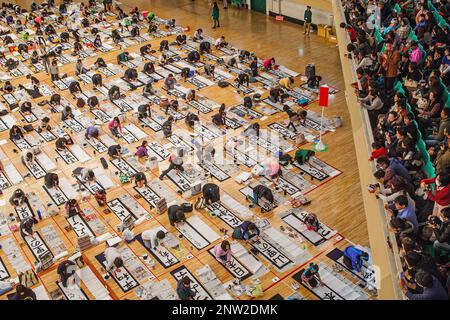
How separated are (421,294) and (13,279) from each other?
12.3 metres

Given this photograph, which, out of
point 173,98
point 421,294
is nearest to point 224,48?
point 173,98

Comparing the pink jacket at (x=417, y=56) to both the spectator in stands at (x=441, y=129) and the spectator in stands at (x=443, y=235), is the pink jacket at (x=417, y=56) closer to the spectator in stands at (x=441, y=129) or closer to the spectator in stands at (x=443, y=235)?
the spectator in stands at (x=441, y=129)

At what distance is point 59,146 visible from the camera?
21547 mm

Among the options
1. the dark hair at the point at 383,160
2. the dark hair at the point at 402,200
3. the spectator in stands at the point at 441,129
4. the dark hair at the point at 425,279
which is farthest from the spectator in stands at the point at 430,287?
the spectator in stands at the point at 441,129

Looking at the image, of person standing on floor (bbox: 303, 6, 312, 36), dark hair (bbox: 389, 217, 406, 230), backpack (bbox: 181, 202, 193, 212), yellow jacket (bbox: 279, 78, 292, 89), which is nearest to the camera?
dark hair (bbox: 389, 217, 406, 230)

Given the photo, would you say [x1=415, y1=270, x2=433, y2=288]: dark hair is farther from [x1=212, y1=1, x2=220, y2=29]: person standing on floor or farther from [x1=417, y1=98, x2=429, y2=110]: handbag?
[x1=212, y1=1, x2=220, y2=29]: person standing on floor

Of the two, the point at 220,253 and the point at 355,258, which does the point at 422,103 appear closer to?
the point at 355,258

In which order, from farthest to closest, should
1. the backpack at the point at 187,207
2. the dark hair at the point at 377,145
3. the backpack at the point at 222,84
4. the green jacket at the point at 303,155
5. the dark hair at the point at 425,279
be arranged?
1. the backpack at the point at 222,84
2. the green jacket at the point at 303,155
3. the backpack at the point at 187,207
4. the dark hair at the point at 377,145
5. the dark hair at the point at 425,279

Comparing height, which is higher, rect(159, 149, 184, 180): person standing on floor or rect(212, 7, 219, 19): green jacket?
rect(212, 7, 219, 19): green jacket

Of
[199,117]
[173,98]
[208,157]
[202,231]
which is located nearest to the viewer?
[202,231]

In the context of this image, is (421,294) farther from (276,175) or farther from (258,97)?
(258,97)

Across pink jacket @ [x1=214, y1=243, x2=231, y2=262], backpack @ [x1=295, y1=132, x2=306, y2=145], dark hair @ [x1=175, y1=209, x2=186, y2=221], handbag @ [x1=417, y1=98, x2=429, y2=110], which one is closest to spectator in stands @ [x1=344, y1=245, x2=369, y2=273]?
pink jacket @ [x1=214, y1=243, x2=231, y2=262]

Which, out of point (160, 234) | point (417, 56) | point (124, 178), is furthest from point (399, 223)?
point (124, 178)

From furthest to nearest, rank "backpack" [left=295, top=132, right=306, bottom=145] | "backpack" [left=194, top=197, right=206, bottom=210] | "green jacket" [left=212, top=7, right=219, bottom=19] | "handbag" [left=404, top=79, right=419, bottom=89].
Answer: "green jacket" [left=212, top=7, right=219, bottom=19] → "backpack" [left=295, top=132, right=306, bottom=145] → "backpack" [left=194, top=197, right=206, bottom=210] → "handbag" [left=404, top=79, right=419, bottom=89]
